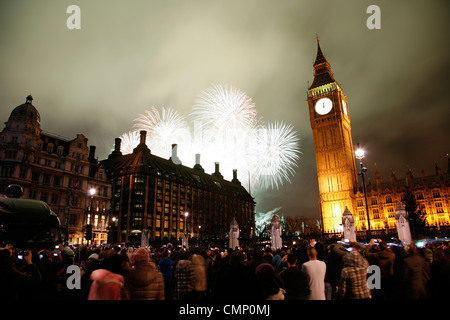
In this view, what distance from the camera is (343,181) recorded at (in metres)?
86.8

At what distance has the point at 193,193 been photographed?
93.7 metres

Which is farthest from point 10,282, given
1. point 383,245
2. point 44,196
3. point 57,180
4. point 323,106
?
point 323,106

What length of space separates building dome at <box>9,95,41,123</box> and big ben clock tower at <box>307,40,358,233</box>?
261ft

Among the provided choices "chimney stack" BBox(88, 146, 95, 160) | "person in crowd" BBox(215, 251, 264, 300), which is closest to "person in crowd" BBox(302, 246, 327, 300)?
"person in crowd" BBox(215, 251, 264, 300)

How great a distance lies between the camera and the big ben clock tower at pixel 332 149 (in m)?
85.9

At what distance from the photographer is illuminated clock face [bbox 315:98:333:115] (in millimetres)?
90000

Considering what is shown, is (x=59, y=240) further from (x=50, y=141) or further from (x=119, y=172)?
(x=119, y=172)

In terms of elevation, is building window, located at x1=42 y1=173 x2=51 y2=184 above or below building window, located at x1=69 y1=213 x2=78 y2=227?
above

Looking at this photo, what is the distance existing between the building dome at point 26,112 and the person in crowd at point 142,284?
53.3m

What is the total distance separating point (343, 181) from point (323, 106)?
26.0 metres

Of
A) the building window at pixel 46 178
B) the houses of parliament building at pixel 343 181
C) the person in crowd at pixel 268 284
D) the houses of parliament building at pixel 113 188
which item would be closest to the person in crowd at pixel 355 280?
the person in crowd at pixel 268 284

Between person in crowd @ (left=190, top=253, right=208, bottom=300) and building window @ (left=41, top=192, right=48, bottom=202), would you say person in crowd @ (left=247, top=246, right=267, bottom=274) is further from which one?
building window @ (left=41, top=192, right=48, bottom=202)
